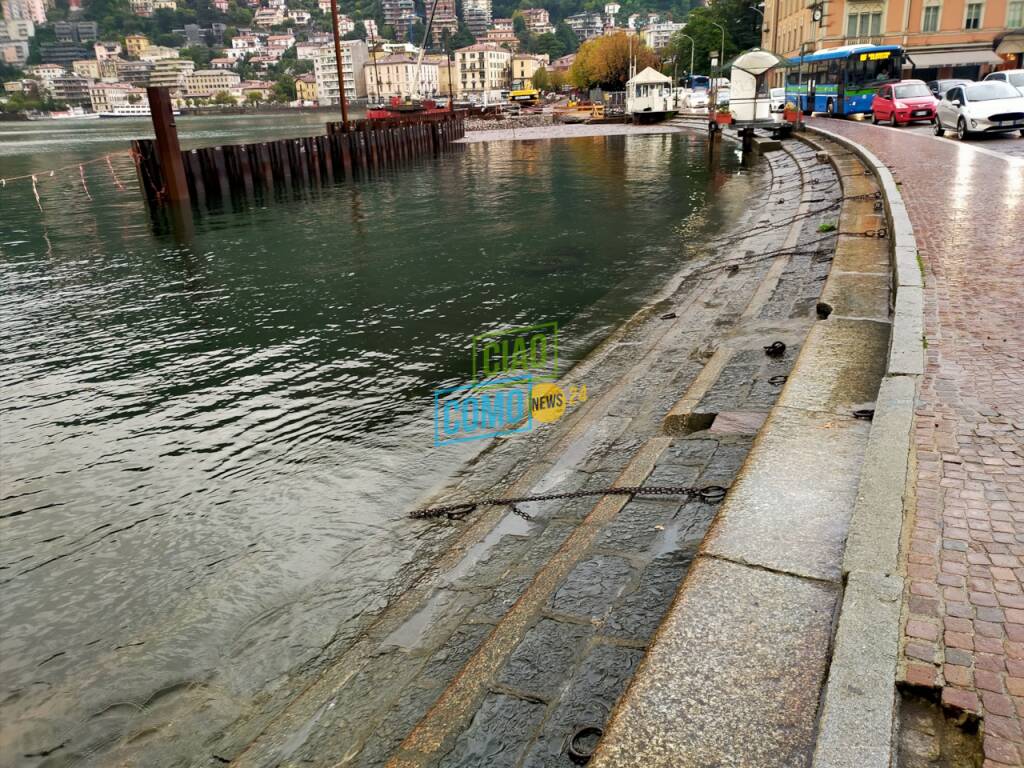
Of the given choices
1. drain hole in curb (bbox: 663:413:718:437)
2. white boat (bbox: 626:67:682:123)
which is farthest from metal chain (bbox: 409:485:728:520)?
white boat (bbox: 626:67:682:123)

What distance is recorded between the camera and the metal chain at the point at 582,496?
545cm

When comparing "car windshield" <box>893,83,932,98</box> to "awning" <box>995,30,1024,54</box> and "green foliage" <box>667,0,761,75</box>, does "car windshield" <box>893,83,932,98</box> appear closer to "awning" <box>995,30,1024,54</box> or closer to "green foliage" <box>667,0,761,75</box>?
"awning" <box>995,30,1024,54</box>

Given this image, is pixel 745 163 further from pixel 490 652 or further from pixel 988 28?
pixel 988 28

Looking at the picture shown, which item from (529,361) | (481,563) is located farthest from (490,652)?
(529,361)

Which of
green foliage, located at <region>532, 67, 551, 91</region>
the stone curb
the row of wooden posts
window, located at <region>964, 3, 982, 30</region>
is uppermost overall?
green foliage, located at <region>532, 67, 551, 91</region>

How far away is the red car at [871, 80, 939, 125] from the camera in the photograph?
2892 cm

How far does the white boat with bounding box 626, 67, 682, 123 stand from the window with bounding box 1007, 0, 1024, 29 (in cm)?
2404

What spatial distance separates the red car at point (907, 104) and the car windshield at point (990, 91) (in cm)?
573

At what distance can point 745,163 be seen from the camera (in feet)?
104

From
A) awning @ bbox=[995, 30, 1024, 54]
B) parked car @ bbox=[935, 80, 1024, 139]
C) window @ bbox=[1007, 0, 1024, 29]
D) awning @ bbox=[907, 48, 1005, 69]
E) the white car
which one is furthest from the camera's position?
the white car

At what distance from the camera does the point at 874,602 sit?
3406 mm

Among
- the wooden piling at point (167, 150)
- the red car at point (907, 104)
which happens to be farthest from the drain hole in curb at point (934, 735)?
the red car at point (907, 104)
